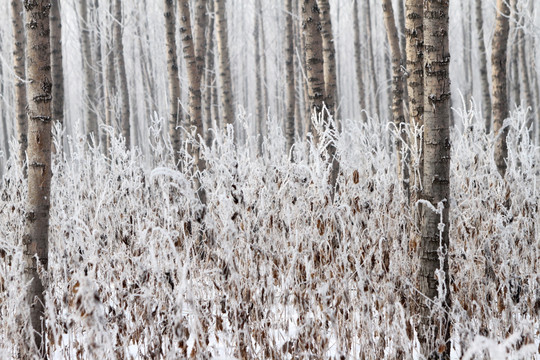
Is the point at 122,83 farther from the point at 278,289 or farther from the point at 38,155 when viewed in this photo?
the point at 38,155

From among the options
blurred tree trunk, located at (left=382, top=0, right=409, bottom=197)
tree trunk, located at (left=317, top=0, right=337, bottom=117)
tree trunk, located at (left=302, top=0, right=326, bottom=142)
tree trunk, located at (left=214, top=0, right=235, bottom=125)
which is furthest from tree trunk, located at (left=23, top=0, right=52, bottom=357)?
tree trunk, located at (left=214, top=0, right=235, bottom=125)

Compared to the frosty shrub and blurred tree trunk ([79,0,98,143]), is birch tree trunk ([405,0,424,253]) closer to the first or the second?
the frosty shrub

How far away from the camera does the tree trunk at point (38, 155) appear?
251cm

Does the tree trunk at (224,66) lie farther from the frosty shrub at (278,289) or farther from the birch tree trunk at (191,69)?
the frosty shrub at (278,289)

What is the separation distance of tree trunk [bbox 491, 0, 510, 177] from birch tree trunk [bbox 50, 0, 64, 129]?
17.2ft

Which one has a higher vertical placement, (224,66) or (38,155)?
(224,66)

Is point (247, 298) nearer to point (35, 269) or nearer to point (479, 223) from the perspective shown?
point (35, 269)

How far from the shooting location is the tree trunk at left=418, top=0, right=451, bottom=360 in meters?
2.41

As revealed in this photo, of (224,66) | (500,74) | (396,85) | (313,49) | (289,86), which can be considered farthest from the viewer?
(289,86)

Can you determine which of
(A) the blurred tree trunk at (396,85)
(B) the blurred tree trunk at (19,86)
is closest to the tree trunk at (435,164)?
(A) the blurred tree trunk at (396,85)

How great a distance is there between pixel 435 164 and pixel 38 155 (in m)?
1.97

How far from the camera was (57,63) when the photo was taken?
6559mm

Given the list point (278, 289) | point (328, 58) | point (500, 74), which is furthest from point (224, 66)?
point (278, 289)

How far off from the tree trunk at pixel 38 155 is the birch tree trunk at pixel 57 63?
4.23 m
